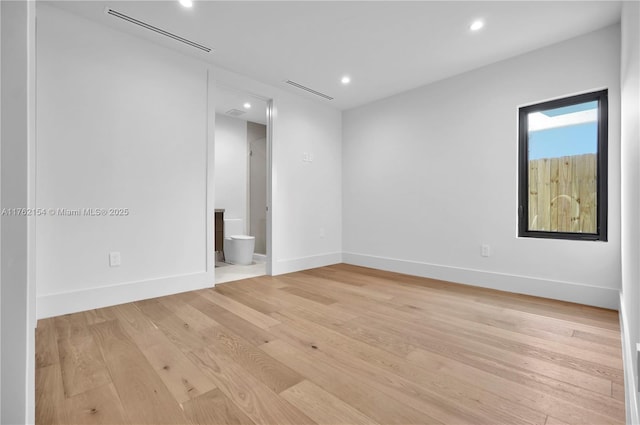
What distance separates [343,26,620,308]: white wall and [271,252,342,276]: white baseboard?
0.26 metres

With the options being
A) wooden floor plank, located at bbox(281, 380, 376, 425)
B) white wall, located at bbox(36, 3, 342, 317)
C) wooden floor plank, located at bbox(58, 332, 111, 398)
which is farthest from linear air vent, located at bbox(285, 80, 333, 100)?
wooden floor plank, located at bbox(281, 380, 376, 425)

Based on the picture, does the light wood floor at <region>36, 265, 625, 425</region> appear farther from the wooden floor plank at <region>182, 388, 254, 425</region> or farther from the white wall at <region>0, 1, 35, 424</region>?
the white wall at <region>0, 1, 35, 424</region>

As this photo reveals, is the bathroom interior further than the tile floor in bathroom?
Yes

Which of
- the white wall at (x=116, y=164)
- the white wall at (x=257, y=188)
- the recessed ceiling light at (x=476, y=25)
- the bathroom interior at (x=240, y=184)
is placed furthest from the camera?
the white wall at (x=257, y=188)

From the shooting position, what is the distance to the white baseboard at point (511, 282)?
2572 millimetres

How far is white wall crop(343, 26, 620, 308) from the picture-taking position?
2609 millimetres

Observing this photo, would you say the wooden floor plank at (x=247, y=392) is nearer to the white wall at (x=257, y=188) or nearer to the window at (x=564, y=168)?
the window at (x=564, y=168)

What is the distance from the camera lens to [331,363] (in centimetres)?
163

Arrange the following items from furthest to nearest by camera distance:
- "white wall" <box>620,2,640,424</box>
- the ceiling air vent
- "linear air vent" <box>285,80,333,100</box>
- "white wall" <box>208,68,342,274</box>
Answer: the ceiling air vent
"white wall" <box>208,68,342,274</box>
"linear air vent" <box>285,80,333,100</box>
"white wall" <box>620,2,640,424</box>

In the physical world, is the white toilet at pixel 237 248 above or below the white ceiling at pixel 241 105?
below

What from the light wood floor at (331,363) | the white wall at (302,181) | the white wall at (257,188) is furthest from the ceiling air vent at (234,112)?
the light wood floor at (331,363)

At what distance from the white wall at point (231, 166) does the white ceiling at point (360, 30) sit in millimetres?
2073

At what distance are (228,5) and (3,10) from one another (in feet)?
7.46

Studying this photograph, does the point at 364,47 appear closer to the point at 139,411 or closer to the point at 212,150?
the point at 212,150
